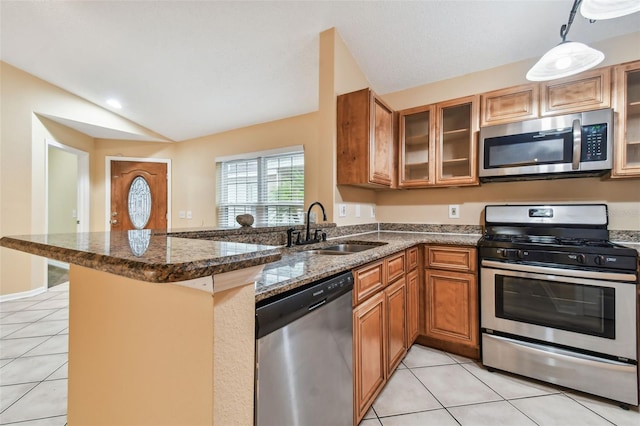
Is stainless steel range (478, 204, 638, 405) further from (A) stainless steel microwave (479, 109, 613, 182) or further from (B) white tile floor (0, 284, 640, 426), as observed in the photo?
(A) stainless steel microwave (479, 109, 613, 182)

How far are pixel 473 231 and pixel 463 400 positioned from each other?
4.97 ft

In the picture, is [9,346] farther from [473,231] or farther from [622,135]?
[622,135]

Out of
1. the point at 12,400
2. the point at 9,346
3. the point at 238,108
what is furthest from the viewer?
the point at 238,108

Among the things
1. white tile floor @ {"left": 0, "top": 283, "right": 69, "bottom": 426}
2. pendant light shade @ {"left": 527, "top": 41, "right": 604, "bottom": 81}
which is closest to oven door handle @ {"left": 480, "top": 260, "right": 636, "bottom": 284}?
pendant light shade @ {"left": 527, "top": 41, "right": 604, "bottom": 81}

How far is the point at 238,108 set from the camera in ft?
12.3

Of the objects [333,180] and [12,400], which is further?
[333,180]

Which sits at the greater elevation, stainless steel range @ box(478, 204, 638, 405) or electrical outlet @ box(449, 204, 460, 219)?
electrical outlet @ box(449, 204, 460, 219)

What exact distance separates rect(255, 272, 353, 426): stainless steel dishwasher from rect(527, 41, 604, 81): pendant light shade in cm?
167

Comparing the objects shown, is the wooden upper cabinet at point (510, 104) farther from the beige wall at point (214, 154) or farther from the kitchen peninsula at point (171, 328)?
the kitchen peninsula at point (171, 328)

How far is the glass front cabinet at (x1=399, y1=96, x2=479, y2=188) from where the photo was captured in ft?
8.20

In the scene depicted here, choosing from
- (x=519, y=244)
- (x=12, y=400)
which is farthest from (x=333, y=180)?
(x=12, y=400)

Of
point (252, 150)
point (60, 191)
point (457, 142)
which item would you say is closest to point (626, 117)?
point (457, 142)

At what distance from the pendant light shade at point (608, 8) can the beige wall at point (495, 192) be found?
52.3 inches

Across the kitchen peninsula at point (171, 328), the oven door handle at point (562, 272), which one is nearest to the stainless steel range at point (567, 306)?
the oven door handle at point (562, 272)
